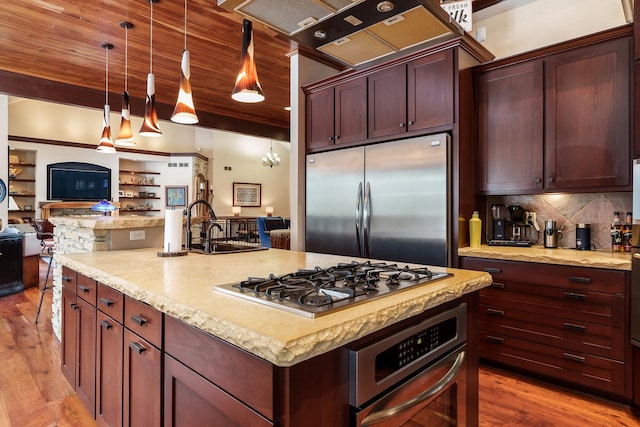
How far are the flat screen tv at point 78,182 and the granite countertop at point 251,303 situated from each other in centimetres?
943

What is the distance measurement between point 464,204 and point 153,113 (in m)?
2.48

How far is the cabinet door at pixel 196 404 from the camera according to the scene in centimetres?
93

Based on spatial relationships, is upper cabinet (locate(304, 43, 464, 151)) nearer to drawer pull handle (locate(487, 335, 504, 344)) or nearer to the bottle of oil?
the bottle of oil

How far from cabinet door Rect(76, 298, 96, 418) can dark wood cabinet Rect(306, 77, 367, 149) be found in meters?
2.34

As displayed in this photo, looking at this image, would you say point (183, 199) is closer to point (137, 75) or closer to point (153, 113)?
point (137, 75)

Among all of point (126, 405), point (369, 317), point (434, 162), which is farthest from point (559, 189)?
point (126, 405)

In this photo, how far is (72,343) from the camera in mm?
2139

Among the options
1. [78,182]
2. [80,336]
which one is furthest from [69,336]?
[78,182]

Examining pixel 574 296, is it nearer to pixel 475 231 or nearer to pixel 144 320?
pixel 475 231

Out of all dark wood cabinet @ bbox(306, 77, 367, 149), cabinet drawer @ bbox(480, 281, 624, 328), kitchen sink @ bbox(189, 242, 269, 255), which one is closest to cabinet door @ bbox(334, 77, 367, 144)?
dark wood cabinet @ bbox(306, 77, 367, 149)

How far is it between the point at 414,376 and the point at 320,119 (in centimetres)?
283

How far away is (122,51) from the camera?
3.98 m

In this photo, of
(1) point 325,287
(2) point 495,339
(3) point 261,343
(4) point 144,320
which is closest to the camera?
(3) point 261,343

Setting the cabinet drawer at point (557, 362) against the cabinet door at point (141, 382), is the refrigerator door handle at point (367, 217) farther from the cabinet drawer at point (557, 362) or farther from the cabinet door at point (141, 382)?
the cabinet door at point (141, 382)
